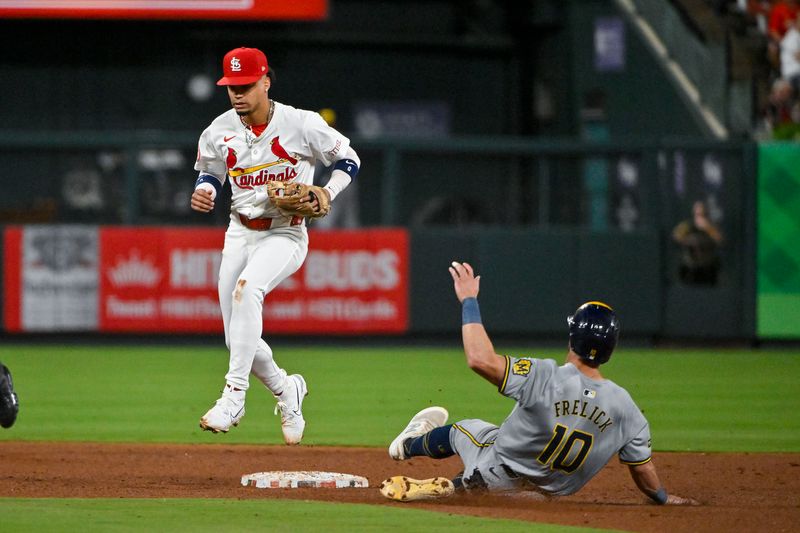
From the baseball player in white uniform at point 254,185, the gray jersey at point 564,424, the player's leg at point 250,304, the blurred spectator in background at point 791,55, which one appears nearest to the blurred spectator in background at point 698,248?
the blurred spectator in background at point 791,55

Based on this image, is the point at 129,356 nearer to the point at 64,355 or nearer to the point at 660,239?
the point at 64,355

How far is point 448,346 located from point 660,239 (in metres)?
2.70

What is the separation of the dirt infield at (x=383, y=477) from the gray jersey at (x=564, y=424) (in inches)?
8.7

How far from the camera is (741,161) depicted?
49.3 ft

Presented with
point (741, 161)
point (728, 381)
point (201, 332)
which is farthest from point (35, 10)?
point (728, 381)

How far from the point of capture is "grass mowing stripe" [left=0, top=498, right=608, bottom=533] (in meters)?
5.33

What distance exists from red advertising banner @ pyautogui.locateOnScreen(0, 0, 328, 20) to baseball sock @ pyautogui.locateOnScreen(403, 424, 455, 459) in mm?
11709

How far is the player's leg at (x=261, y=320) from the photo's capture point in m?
7.06

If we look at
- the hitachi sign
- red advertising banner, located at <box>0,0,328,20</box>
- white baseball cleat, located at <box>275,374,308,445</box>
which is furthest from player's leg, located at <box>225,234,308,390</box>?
red advertising banner, located at <box>0,0,328,20</box>

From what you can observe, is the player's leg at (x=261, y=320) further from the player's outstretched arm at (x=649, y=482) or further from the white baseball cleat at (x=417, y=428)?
the player's outstretched arm at (x=649, y=482)

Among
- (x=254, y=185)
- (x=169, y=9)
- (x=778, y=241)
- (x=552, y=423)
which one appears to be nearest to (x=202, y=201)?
(x=254, y=185)

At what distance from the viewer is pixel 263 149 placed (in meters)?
7.18

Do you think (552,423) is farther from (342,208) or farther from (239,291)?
(342,208)

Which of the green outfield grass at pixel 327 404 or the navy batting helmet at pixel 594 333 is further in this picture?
the navy batting helmet at pixel 594 333
